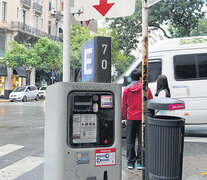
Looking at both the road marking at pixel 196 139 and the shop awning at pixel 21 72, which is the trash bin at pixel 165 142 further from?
the shop awning at pixel 21 72

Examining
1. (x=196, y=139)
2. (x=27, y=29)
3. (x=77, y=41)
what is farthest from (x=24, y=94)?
(x=196, y=139)

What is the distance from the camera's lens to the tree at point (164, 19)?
70.4 feet

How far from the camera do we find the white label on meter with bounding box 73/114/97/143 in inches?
106

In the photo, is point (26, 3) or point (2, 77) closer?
point (2, 77)

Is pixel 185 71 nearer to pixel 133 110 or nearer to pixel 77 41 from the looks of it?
pixel 133 110

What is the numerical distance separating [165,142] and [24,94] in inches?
959

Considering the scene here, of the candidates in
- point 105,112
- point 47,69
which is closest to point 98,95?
point 105,112

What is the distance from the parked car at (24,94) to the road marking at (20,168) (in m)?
Answer: 20.9

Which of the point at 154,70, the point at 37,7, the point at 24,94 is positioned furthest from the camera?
the point at 37,7

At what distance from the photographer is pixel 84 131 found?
2.72 meters


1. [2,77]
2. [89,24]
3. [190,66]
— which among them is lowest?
[190,66]

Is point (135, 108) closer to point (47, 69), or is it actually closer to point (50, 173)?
point (50, 173)

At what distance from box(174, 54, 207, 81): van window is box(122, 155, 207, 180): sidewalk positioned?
3175 millimetres

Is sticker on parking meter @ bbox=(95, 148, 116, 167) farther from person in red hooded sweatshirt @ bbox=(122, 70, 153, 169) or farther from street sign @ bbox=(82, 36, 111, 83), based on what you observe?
person in red hooded sweatshirt @ bbox=(122, 70, 153, 169)
